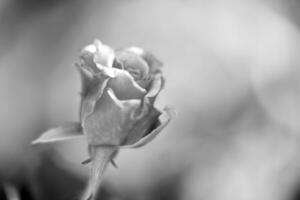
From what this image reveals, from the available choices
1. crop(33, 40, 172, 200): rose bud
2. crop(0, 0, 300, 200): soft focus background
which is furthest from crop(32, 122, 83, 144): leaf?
crop(0, 0, 300, 200): soft focus background

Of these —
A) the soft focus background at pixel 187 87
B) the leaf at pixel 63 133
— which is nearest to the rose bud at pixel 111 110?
the leaf at pixel 63 133

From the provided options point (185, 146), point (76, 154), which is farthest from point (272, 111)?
point (76, 154)

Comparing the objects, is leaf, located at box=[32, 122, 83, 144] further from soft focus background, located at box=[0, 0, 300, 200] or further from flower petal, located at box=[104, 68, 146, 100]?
soft focus background, located at box=[0, 0, 300, 200]

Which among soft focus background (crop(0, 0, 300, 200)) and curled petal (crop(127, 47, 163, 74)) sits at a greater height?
curled petal (crop(127, 47, 163, 74))

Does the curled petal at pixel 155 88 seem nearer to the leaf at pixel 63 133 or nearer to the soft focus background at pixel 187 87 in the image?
the leaf at pixel 63 133

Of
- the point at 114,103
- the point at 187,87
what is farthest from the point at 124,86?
the point at 187,87

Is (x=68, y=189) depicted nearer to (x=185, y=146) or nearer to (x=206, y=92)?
(x=185, y=146)

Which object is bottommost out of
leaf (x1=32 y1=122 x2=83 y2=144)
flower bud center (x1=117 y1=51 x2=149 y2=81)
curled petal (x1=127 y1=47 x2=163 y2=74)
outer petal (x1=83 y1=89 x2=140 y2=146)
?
leaf (x1=32 y1=122 x2=83 y2=144)
